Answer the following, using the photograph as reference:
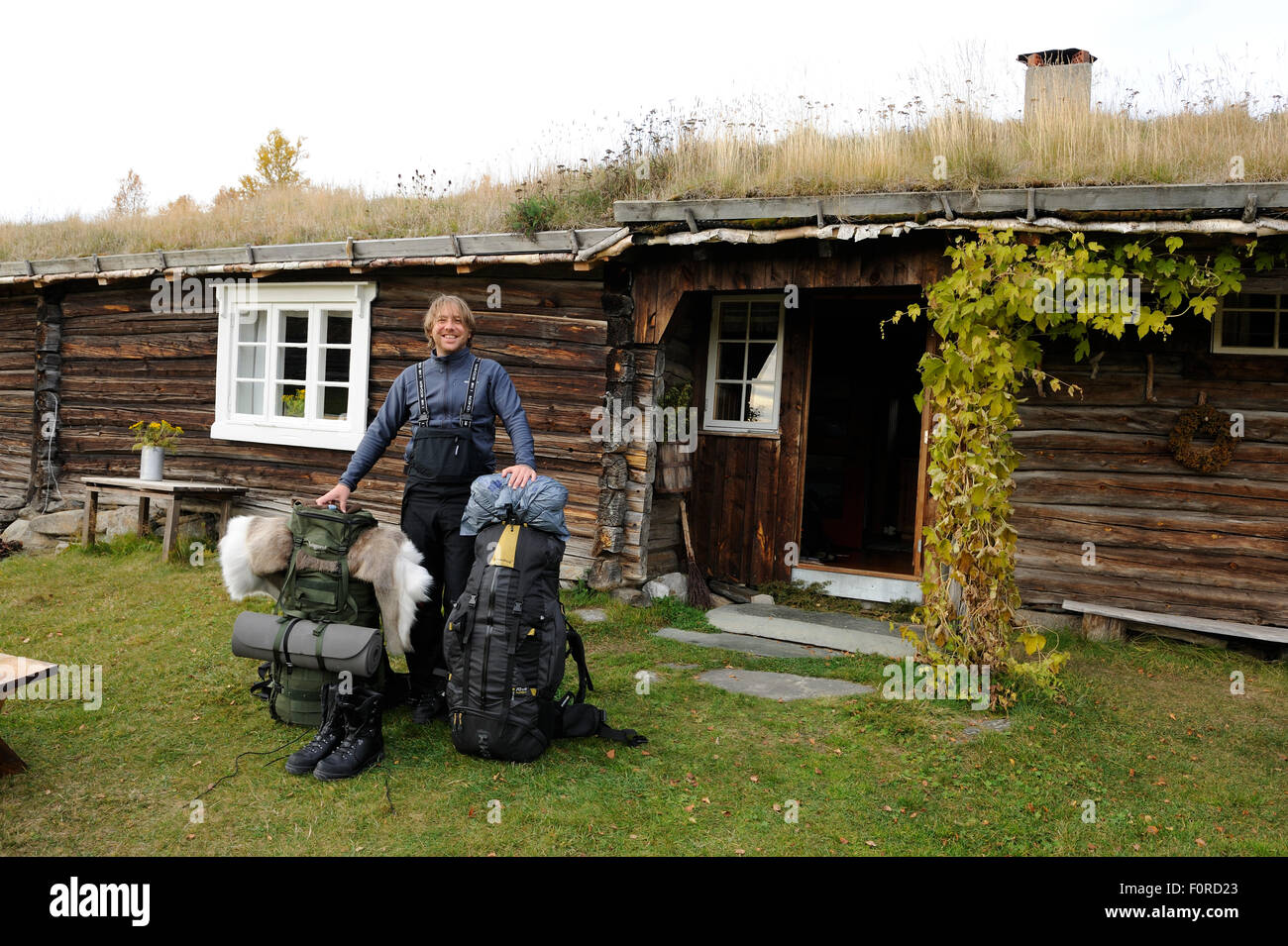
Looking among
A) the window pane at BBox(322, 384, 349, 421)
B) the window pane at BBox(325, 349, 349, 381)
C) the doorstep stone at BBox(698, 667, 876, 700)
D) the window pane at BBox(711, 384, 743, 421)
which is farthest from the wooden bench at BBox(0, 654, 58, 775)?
Answer: the window pane at BBox(711, 384, 743, 421)

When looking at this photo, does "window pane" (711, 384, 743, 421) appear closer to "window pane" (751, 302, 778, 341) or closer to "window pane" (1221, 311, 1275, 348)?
"window pane" (751, 302, 778, 341)

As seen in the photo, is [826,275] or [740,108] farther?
[740,108]

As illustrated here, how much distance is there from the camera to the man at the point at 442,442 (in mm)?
4668

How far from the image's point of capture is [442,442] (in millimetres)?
4680

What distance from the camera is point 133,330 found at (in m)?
10.5

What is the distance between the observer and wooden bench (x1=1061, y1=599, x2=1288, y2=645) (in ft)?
21.9

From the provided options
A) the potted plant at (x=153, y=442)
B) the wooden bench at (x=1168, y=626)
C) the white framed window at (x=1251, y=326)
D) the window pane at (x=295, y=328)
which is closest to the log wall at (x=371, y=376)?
the potted plant at (x=153, y=442)

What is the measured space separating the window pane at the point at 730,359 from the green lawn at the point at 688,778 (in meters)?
3.41

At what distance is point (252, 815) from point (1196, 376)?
23.6 ft

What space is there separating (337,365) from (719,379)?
4.02 meters

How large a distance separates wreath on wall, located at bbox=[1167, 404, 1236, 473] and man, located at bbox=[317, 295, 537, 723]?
5394 millimetres

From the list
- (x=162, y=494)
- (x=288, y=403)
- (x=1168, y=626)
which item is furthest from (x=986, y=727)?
(x=162, y=494)
